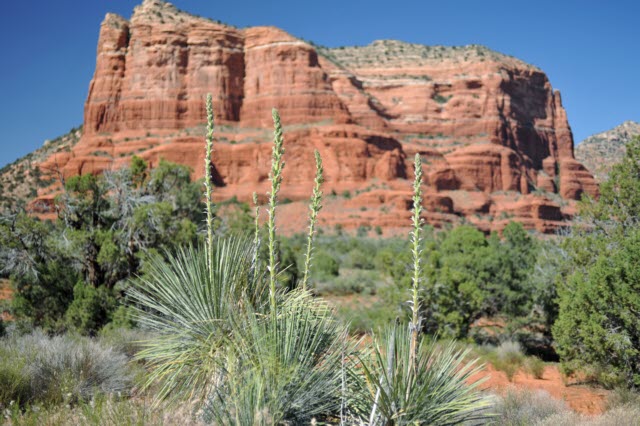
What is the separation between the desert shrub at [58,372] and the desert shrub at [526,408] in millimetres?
5705

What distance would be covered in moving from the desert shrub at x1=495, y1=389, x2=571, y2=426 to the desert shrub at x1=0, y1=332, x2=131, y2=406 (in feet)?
18.7

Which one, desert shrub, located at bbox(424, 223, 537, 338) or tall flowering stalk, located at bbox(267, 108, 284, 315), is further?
desert shrub, located at bbox(424, 223, 537, 338)

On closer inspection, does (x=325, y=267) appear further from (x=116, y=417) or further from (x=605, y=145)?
(x=605, y=145)

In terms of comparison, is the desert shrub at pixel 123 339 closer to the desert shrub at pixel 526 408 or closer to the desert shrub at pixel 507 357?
the desert shrub at pixel 526 408

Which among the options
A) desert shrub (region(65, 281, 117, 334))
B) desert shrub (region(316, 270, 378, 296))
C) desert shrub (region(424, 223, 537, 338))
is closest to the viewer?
desert shrub (region(65, 281, 117, 334))

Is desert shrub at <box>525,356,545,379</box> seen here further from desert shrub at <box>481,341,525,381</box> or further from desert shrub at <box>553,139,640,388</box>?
desert shrub at <box>553,139,640,388</box>

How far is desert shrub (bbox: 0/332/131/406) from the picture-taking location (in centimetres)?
678

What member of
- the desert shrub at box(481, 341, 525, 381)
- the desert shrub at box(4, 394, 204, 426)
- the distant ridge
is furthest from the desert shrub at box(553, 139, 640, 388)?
the distant ridge

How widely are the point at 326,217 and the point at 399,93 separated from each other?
3813 cm

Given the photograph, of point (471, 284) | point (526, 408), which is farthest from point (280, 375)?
point (471, 284)

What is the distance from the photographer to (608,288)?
10.6m

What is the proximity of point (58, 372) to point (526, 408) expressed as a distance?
723 centimetres

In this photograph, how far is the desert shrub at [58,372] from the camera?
6.78 meters

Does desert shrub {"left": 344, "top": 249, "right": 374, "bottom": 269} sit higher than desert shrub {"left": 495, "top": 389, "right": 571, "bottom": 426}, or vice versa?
desert shrub {"left": 344, "top": 249, "right": 374, "bottom": 269}
